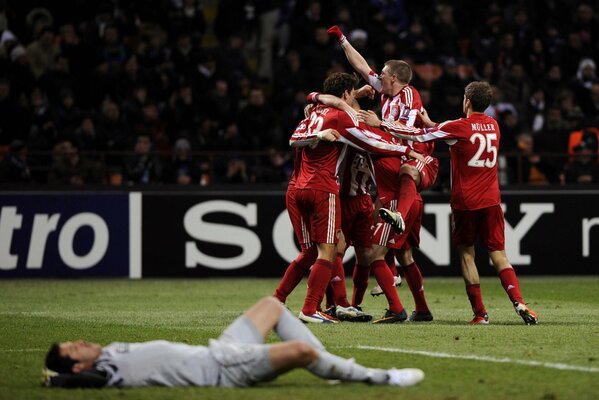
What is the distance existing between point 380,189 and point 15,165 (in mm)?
8352

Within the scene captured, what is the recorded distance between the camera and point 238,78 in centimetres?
2250

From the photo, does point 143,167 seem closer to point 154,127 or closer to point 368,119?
point 154,127

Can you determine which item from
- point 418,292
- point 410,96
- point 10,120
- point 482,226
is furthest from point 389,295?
point 10,120

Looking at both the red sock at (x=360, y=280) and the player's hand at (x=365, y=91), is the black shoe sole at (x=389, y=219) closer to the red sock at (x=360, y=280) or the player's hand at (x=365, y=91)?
the red sock at (x=360, y=280)

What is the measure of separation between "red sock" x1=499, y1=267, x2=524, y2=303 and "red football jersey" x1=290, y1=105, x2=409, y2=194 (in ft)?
5.13

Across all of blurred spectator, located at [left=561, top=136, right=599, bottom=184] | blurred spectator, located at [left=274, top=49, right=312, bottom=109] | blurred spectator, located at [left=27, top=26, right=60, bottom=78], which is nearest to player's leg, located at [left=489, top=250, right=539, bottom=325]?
blurred spectator, located at [left=561, top=136, right=599, bottom=184]

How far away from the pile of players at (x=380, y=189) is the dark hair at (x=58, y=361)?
14.3 ft

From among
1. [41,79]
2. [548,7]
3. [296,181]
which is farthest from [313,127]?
[548,7]

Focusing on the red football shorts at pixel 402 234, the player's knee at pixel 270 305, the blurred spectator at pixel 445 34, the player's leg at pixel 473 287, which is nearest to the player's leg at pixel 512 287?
the player's leg at pixel 473 287

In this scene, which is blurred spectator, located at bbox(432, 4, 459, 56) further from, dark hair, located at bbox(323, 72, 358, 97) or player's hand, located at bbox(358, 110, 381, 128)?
player's hand, located at bbox(358, 110, 381, 128)

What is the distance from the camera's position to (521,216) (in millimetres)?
19656

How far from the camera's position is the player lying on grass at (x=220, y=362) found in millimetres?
7410

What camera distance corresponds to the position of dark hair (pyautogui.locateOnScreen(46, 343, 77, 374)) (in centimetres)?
751

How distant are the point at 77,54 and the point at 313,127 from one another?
34.4 feet
